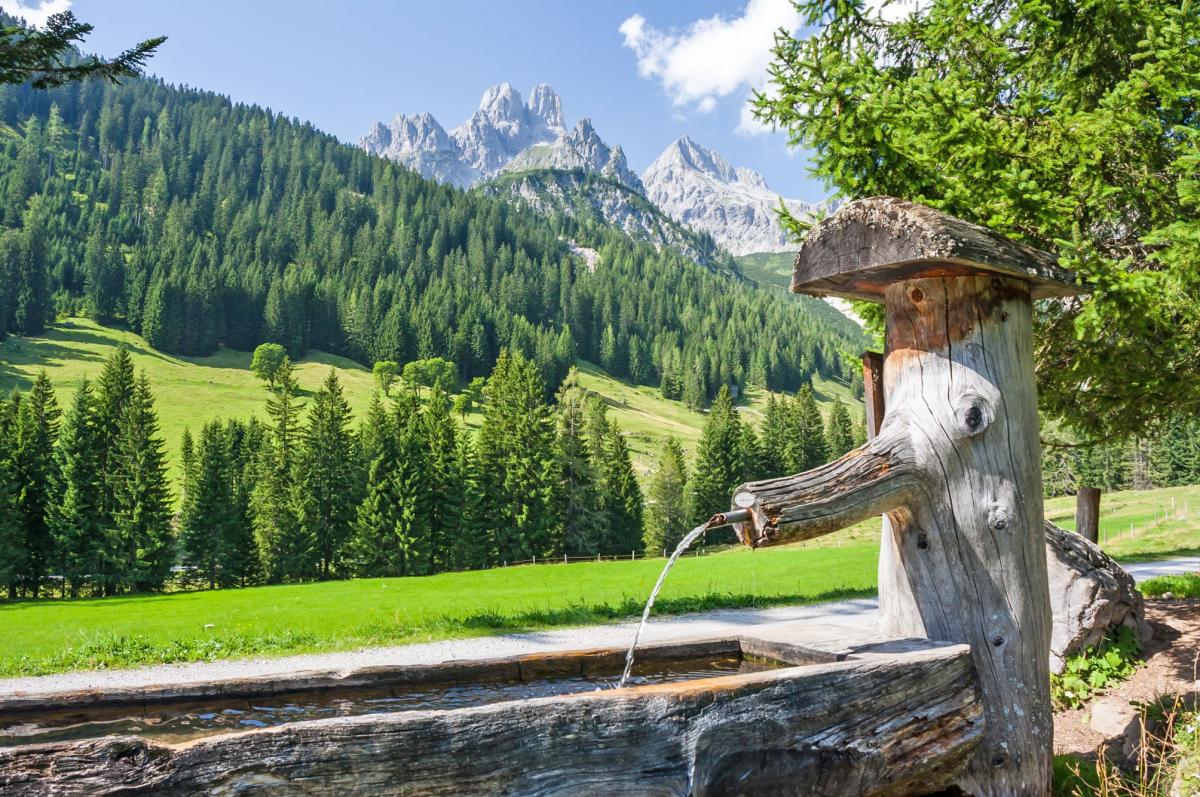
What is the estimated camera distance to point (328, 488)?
56.8 meters

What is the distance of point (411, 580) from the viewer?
31.8 m

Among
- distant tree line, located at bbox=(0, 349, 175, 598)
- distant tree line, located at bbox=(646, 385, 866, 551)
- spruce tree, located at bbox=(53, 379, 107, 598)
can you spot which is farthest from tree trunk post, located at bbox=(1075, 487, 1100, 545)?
spruce tree, located at bbox=(53, 379, 107, 598)

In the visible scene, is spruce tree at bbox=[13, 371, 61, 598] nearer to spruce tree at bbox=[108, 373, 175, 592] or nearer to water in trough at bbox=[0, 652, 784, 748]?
spruce tree at bbox=[108, 373, 175, 592]

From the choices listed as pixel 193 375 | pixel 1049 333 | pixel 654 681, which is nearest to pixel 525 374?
pixel 1049 333

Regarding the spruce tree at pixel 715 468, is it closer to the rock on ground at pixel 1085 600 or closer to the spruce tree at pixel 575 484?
the spruce tree at pixel 575 484

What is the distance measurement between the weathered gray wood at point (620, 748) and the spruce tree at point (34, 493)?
2023 inches

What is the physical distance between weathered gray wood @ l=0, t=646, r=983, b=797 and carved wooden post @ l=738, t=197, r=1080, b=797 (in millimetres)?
249

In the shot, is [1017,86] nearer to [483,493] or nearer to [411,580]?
[411,580]

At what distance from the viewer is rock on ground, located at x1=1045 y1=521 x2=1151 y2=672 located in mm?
7039

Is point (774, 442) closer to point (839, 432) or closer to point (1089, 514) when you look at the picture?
point (839, 432)

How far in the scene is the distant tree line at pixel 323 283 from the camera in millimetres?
127812

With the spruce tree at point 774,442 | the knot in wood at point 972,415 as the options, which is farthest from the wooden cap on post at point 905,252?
the spruce tree at point 774,442

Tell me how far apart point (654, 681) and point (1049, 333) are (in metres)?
6.80

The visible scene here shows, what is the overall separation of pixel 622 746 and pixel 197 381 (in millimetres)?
119890
